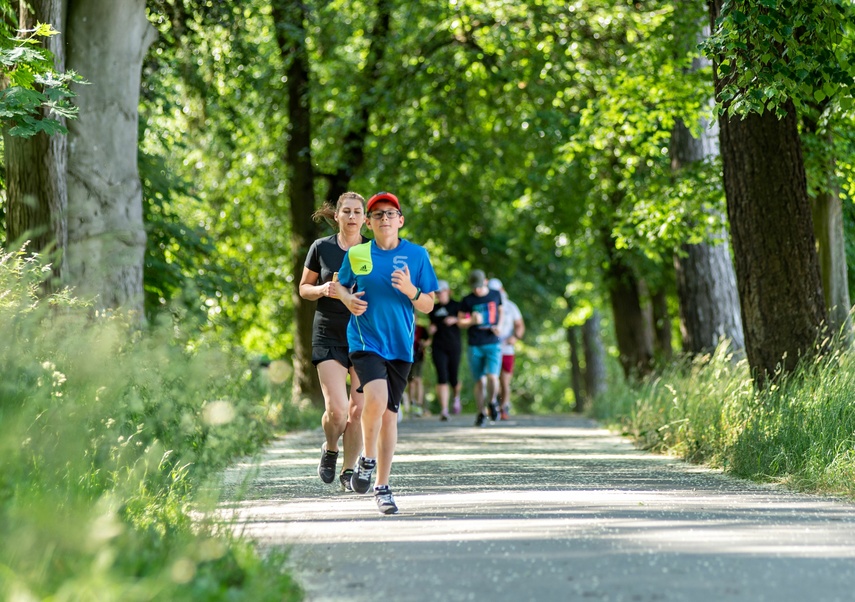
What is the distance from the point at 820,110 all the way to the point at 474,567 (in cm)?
1057

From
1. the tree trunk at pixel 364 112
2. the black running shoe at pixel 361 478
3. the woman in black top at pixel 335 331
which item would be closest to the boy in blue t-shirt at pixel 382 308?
the black running shoe at pixel 361 478

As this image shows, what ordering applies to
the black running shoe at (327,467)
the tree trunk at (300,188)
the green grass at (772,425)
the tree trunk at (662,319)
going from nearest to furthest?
the green grass at (772,425) < the black running shoe at (327,467) < the tree trunk at (300,188) < the tree trunk at (662,319)

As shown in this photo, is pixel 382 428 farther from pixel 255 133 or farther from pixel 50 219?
pixel 255 133

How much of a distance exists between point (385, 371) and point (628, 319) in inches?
820

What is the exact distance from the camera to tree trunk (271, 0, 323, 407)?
24.6 meters

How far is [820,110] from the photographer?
15.2 m

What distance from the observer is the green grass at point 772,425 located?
31.2 ft

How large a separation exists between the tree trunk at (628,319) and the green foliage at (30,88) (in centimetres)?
1811

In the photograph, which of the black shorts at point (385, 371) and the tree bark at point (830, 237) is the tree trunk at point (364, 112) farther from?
the black shorts at point (385, 371)

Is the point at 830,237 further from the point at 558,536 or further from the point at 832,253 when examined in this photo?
the point at 558,536

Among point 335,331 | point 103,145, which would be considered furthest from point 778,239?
point 103,145

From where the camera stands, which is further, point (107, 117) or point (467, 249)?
point (467, 249)

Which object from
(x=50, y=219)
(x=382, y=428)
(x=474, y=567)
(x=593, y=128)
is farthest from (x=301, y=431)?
(x=474, y=567)

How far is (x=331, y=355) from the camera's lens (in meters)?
10.0
